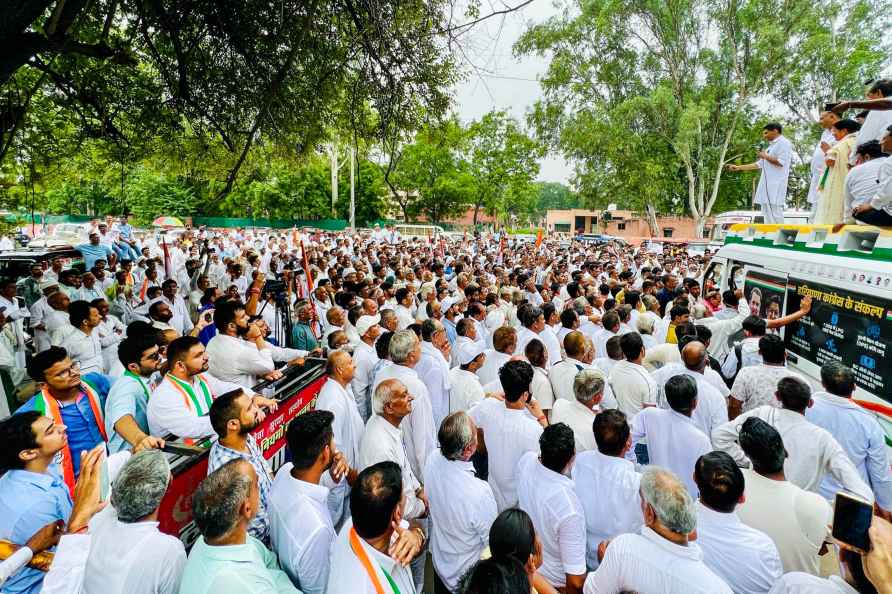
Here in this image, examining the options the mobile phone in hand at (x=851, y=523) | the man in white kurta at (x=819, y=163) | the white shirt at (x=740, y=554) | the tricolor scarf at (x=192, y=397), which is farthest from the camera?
the man in white kurta at (x=819, y=163)

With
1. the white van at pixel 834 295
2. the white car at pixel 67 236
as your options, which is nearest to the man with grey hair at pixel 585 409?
the white van at pixel 834 295

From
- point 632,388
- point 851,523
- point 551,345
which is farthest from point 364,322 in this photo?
point 851,523

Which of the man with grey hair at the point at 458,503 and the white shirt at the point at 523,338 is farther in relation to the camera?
the white shirt at the point at 523,338

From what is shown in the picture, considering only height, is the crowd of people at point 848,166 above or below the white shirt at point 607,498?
above

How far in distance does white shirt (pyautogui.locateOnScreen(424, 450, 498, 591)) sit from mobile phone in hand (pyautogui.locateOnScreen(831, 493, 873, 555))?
153 cm

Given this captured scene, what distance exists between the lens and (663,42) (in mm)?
24547

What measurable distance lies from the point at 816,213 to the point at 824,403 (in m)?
4.25

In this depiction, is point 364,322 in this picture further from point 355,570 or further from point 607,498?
point 355,570

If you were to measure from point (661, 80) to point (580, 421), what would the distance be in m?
28.0

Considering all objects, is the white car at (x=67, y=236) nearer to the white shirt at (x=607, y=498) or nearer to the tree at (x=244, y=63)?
the tree at (x=244, y=63)

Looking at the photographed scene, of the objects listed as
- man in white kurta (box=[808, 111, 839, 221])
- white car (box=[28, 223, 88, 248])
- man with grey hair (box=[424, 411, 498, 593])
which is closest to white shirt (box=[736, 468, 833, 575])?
man with grey hair (box=[424, 411, 498, 593])

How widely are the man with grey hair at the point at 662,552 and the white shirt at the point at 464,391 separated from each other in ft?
7.33

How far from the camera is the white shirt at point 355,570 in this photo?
1728 mm

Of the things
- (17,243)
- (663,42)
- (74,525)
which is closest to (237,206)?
(17,243)
